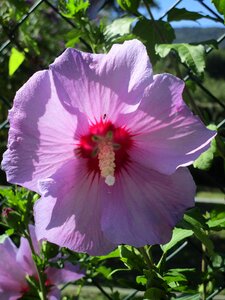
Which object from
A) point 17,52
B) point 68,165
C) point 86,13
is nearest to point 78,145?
point 68,165

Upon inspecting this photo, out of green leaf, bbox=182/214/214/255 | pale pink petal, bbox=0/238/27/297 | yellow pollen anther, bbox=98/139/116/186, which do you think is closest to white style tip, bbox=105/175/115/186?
yellow pollen anther, bbox=98/139/116/186

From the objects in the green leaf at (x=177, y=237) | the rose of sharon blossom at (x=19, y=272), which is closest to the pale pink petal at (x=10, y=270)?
the rose of sharon blossom at (x=19, y=272)

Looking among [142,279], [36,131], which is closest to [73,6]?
[36,131]

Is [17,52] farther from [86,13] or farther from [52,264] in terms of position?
[52,264]

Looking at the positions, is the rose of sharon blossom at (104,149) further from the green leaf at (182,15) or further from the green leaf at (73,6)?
the green leaf at (182,15)

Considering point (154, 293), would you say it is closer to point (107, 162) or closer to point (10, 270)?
point (107, 162)

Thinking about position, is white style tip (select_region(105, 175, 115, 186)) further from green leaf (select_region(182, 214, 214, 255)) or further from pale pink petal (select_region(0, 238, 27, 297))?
pale pink petal (select_region(0, 238, 27, 297))

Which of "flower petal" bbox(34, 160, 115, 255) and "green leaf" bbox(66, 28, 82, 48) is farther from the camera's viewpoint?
"green leaf" bbox(66, 28, 82, 48)
